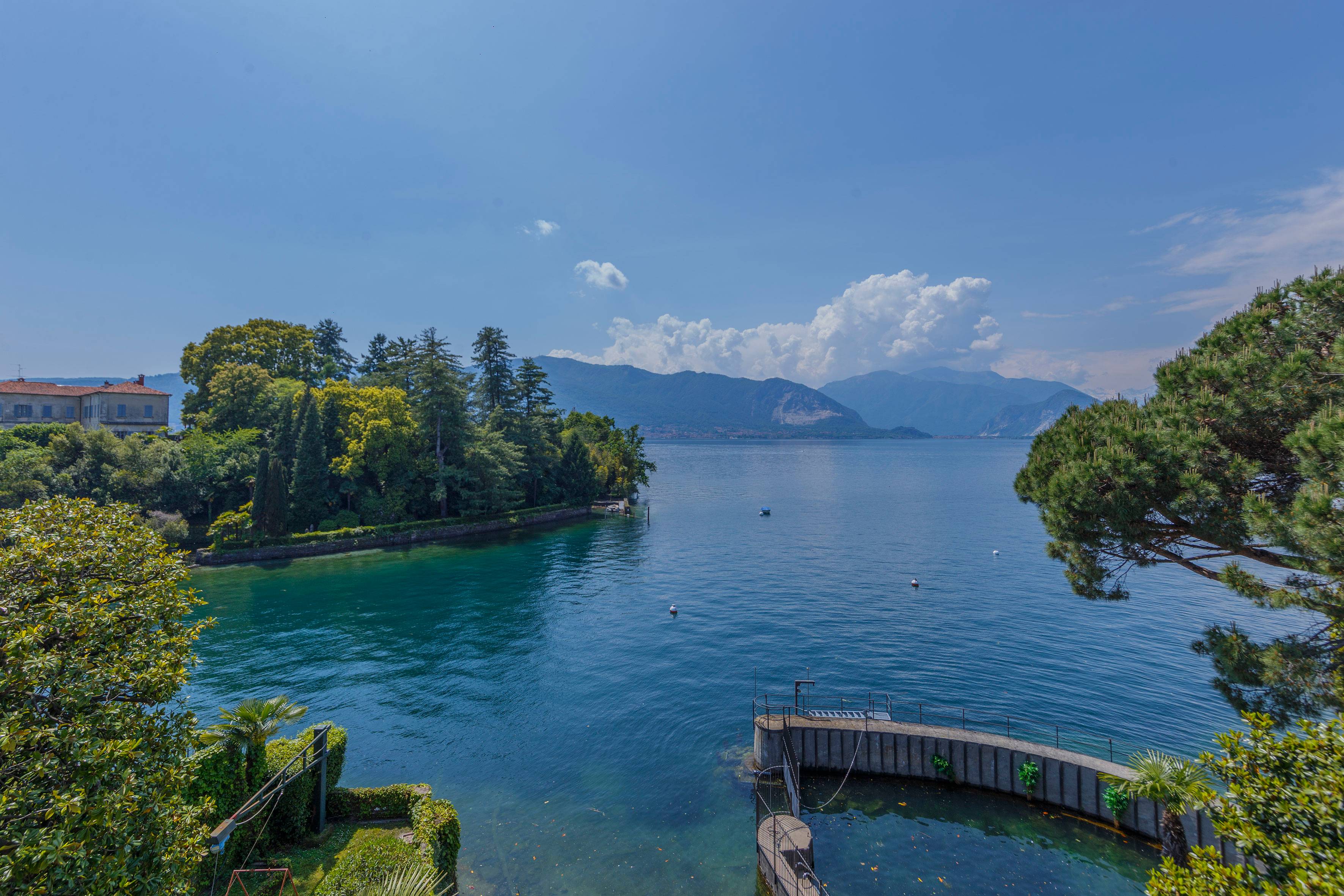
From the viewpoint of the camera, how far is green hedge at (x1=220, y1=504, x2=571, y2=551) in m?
48.6

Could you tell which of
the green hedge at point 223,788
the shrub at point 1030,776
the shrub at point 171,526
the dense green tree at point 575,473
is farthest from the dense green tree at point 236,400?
Answer: the shrub at point 1030,776

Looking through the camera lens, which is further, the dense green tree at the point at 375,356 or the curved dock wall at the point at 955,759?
the dense green tree at the point at 375,356

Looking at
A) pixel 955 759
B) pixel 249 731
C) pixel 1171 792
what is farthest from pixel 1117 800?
pixel 249 731

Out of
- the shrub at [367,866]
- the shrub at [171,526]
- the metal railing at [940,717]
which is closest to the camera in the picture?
the shrub at [367,866]

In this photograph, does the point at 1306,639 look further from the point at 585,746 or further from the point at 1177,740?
the point at 585,746

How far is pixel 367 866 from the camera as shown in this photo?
38.0 ft

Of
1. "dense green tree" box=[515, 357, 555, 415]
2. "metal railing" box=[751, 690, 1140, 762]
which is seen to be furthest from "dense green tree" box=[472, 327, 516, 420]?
"metal railing" box=[751, 690, 1140, 762]

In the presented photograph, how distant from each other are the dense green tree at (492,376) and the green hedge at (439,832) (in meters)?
59.7

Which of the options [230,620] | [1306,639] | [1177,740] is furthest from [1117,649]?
[230,620]

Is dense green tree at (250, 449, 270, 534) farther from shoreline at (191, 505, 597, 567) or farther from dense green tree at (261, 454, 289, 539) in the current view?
shoreline at (191, 505, 597, 567)

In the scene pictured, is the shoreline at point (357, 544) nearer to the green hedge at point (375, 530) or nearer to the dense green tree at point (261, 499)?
the green hedge at point (375, 530)

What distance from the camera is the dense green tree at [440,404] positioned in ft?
198

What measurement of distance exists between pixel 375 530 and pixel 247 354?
34439 millimetres

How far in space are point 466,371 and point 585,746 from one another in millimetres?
51542
